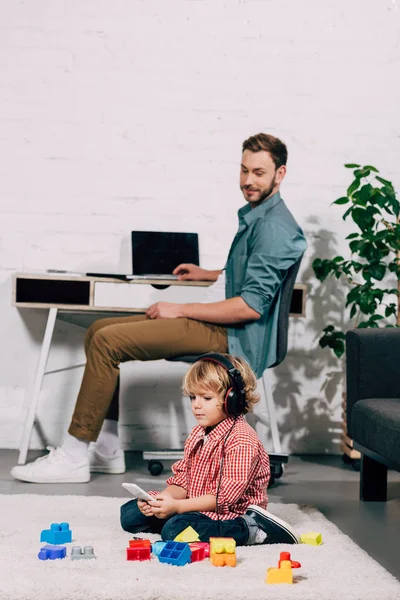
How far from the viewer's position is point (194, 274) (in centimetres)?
365

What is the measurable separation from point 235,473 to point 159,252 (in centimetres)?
160

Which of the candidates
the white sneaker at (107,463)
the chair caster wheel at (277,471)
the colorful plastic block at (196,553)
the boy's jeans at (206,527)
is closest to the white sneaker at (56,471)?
the white sneaker at (107,463)

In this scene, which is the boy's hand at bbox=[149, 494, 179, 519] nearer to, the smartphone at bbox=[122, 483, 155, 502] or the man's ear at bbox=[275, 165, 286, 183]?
the smartphone at bbox=[122, 483, 155, 502]

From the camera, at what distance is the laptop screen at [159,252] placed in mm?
3809

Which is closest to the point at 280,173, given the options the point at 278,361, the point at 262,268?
the point at 262,268

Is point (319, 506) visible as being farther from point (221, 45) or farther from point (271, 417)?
point (221, 45)

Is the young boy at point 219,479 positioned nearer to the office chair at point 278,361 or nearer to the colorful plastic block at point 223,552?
the colorful plastic block at point 223,552

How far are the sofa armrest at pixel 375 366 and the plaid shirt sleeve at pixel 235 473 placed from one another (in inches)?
29.8

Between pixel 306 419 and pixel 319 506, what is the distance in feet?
3.70

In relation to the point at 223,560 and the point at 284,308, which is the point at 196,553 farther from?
the point at 284,308

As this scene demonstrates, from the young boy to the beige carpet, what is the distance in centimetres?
6

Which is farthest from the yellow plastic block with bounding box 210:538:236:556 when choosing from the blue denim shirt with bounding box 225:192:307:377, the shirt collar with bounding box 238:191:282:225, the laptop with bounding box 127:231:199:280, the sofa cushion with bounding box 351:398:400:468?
the laptop with bounding box 127:231:199:280

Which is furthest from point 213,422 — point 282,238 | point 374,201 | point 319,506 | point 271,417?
point 374,201

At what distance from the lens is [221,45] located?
4.07 meters
